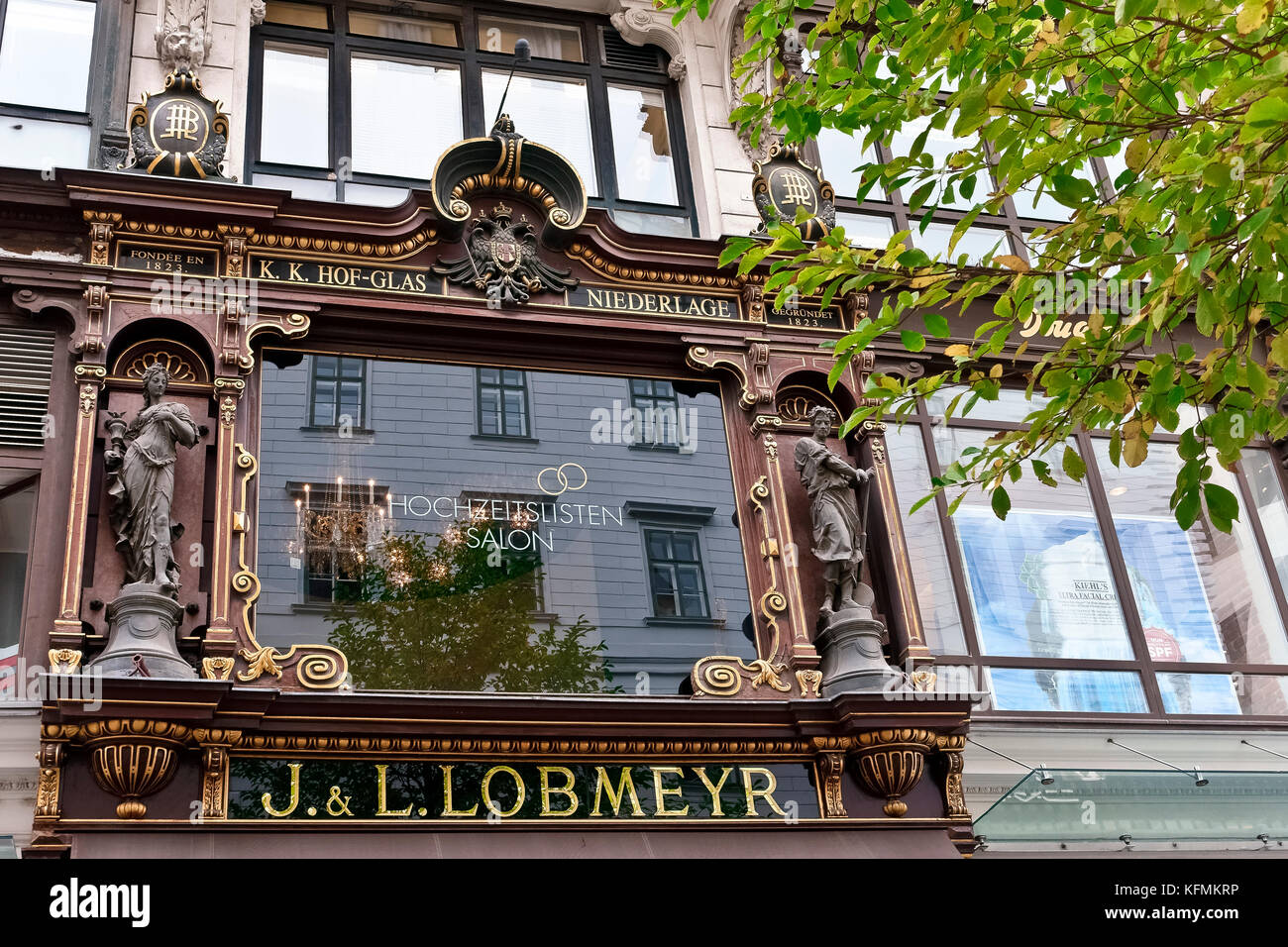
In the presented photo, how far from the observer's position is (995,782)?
1116cm

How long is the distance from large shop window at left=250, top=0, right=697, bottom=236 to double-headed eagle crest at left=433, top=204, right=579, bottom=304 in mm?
1366

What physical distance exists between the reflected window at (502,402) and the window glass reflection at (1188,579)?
5.72 meters

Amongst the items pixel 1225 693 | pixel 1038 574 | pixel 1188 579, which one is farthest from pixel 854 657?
pixel 1188 579

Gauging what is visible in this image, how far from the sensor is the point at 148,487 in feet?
33.0

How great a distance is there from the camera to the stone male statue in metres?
11.4

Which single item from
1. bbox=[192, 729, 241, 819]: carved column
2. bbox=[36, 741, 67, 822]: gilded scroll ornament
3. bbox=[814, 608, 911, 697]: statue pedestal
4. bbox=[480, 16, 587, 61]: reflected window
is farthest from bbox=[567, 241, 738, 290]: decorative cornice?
bbox=[36, 741, 67, 822]: gilded scroll ornament

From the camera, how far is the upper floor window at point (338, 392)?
11.2m

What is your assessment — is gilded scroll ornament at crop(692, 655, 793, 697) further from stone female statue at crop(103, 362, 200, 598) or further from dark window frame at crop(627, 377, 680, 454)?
stone female statue at crop(103, 362, 200, 598)

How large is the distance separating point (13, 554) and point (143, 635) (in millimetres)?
1580

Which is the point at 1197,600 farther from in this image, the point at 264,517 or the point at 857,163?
the point at 264,517

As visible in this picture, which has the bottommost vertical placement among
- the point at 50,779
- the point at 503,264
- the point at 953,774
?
the point at 953,774

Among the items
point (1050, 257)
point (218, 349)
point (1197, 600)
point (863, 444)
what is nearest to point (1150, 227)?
point (1050, 257)

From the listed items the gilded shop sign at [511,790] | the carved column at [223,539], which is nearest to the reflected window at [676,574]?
the gilded shop sign at [511,790]

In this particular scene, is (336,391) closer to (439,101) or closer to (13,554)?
(13,554)
